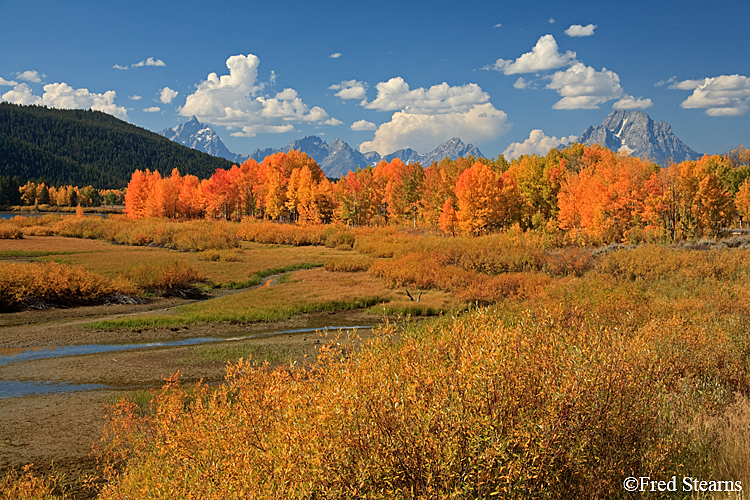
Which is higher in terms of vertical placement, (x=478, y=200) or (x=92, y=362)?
(x=478, y=200)

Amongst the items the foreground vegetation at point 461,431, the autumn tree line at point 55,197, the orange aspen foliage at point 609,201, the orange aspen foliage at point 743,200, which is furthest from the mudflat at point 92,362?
the autumn tree line at point 55,197

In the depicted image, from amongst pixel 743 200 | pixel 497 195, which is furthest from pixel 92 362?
pixel 743 200

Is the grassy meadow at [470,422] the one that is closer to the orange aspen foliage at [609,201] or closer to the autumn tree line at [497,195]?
the autumn tree line at [497,195]

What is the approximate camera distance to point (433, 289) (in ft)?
102

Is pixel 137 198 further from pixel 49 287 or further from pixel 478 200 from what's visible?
pixel 478 200

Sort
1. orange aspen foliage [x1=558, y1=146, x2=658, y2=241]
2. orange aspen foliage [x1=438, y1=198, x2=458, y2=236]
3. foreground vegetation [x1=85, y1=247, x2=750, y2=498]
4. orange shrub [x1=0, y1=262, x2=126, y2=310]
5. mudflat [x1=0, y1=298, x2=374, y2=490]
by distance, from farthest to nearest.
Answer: orange aspen foliage [x1=438, y1=198, x2=458, y2=236] < orange aspen foliage [x1=558, y1=146, x2=658, y2=241] < orange shrub [x1=0, y1=262, x2=126, y2=310] < mudflat [x1=0, y1=298, x2=374, y2=490] < foreground vegetation [x1=85, y1=247, x2=750, y2=498]

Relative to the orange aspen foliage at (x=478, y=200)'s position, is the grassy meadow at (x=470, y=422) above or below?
below

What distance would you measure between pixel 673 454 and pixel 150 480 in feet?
20.3

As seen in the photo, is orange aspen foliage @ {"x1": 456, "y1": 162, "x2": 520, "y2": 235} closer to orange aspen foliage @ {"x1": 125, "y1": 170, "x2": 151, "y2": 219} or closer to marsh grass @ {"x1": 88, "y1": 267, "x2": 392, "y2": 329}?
Result: marsh grass @ {"x1": 88, "y1": 267, "x2": 392, "y2": 329}

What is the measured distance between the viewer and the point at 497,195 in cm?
5531

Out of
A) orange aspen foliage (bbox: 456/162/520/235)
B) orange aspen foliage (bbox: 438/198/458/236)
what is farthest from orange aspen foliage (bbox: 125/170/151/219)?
orange aspen foliage (bbox: 456/162/520/235)

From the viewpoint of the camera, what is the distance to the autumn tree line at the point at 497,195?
48438 millimetres

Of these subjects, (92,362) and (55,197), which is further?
(55,197)

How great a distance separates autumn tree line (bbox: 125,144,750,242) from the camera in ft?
159
